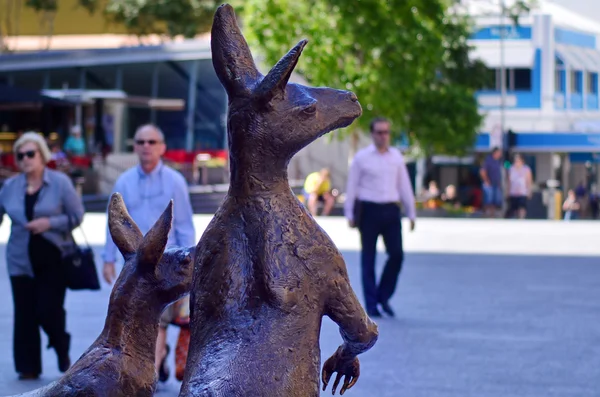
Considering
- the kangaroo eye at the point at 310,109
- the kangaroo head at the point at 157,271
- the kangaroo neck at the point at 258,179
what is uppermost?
the kangaroo eye at the point at 310,109

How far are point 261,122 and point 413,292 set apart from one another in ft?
35.6

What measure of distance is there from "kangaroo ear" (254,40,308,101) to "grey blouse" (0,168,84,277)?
5563mm

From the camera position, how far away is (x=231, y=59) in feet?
10.4

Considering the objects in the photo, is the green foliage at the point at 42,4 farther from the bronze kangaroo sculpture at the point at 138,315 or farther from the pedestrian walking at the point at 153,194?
the bronze kangaroo sculpture at the point at 138,315

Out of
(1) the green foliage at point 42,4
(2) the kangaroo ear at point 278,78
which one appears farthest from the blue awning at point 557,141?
(2) the kangaroo ear at point 278,78

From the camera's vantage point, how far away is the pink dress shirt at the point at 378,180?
11.5m

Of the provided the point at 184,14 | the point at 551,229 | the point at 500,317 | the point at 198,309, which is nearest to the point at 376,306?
the point at 500,317

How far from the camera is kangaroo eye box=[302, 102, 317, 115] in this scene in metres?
3.19

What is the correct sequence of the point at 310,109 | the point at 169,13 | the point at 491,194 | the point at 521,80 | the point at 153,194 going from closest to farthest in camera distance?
the point at 310,109 < the point at 153,194 < the point at 491,194 < the point at 169,13 < the point at 521,80

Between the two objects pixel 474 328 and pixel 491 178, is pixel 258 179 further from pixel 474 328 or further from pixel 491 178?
pixel 491 178

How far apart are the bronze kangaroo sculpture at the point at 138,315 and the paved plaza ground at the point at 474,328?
463 cm

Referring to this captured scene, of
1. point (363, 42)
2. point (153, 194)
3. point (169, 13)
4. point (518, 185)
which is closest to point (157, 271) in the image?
point (153, 194)

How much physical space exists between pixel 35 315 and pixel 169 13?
42749 millimetres

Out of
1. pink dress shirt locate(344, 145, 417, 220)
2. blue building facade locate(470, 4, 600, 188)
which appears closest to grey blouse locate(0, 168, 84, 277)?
pink dress shirt locate(344, 145, 417, 220)
